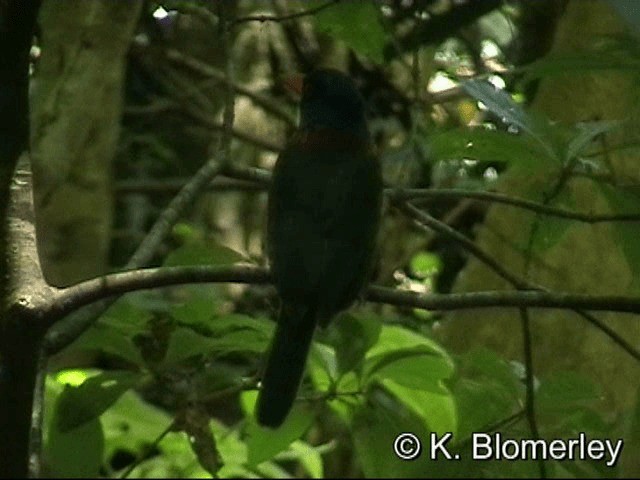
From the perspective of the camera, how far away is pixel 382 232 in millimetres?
2480

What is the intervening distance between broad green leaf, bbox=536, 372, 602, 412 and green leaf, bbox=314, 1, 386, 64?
21.8 inches

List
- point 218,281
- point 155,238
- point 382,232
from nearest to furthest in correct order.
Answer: point 218,281
point 155,238
point 382,232

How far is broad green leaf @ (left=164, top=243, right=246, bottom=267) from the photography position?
68.2 inches

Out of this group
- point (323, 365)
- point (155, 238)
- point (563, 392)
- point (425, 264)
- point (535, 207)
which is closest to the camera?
point (535, 207)

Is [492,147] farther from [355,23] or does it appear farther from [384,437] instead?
[384,437]

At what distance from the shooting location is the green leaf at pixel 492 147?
1.53m

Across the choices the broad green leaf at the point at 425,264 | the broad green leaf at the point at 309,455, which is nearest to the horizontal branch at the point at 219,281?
the broad green leaf at the point at 309,455

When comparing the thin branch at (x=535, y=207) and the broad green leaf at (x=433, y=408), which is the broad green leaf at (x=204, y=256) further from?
the broad green leaf at (x=433, y=408)

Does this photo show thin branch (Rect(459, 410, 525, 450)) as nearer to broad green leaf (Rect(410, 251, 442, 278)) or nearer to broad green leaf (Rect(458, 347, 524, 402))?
broad green leaf (Rect(458, 347, 524, 402))

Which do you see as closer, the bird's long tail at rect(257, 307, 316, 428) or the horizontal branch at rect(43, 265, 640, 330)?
the horizontal branch at rect(43, 265, 640, 330)

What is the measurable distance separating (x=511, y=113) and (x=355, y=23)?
0.38 meters

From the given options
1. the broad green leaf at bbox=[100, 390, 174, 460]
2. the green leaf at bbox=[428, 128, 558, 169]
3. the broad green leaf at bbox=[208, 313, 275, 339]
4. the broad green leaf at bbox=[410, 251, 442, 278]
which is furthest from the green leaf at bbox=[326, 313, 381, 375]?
the broad green leaf at bbox=[410, 251, 442, 278]

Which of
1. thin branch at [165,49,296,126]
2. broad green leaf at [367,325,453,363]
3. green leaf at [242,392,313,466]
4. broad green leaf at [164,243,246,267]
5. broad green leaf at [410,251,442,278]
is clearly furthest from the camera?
broad green leaf at [410,251,442,278]

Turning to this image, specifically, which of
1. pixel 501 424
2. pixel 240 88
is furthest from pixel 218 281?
pixel 240 88
